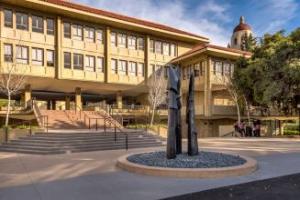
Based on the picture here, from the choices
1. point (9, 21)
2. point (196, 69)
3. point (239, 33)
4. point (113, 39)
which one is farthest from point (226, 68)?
point (239, 33)

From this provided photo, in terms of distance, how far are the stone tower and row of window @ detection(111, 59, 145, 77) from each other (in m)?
38.4

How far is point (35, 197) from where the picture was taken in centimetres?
686

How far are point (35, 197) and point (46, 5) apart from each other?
22.4 metres

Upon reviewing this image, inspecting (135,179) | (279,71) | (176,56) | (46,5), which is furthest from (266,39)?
(135,179)

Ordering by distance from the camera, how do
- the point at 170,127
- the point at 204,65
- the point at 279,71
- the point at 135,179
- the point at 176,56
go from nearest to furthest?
1. the point at 135,179
2. the point at 170,127
3. the point at 279,71
4. the point at 204,65
5. the point at 176,56

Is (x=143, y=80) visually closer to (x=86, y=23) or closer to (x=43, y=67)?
(x=86, y=23)

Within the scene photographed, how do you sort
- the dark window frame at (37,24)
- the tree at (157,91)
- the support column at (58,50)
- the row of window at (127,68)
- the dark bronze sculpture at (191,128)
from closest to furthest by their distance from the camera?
1. the dark bronze sculpture at (191,128)
2. the dark window frame at (37,24)
3. the support column at (58,50)
4. the tree at (157,91)
5. the row of window at (127,68)

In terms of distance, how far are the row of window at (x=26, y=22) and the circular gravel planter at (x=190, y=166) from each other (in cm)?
1924

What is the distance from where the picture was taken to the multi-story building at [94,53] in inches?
1025

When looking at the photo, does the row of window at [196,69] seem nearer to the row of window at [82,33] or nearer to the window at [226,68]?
the window at [226,68]

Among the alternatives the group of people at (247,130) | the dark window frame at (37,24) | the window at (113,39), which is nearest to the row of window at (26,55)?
the dark window frame at (37,24)

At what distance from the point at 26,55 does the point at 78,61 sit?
461cm

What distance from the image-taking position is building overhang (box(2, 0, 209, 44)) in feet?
85.6

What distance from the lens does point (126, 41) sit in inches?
1261
